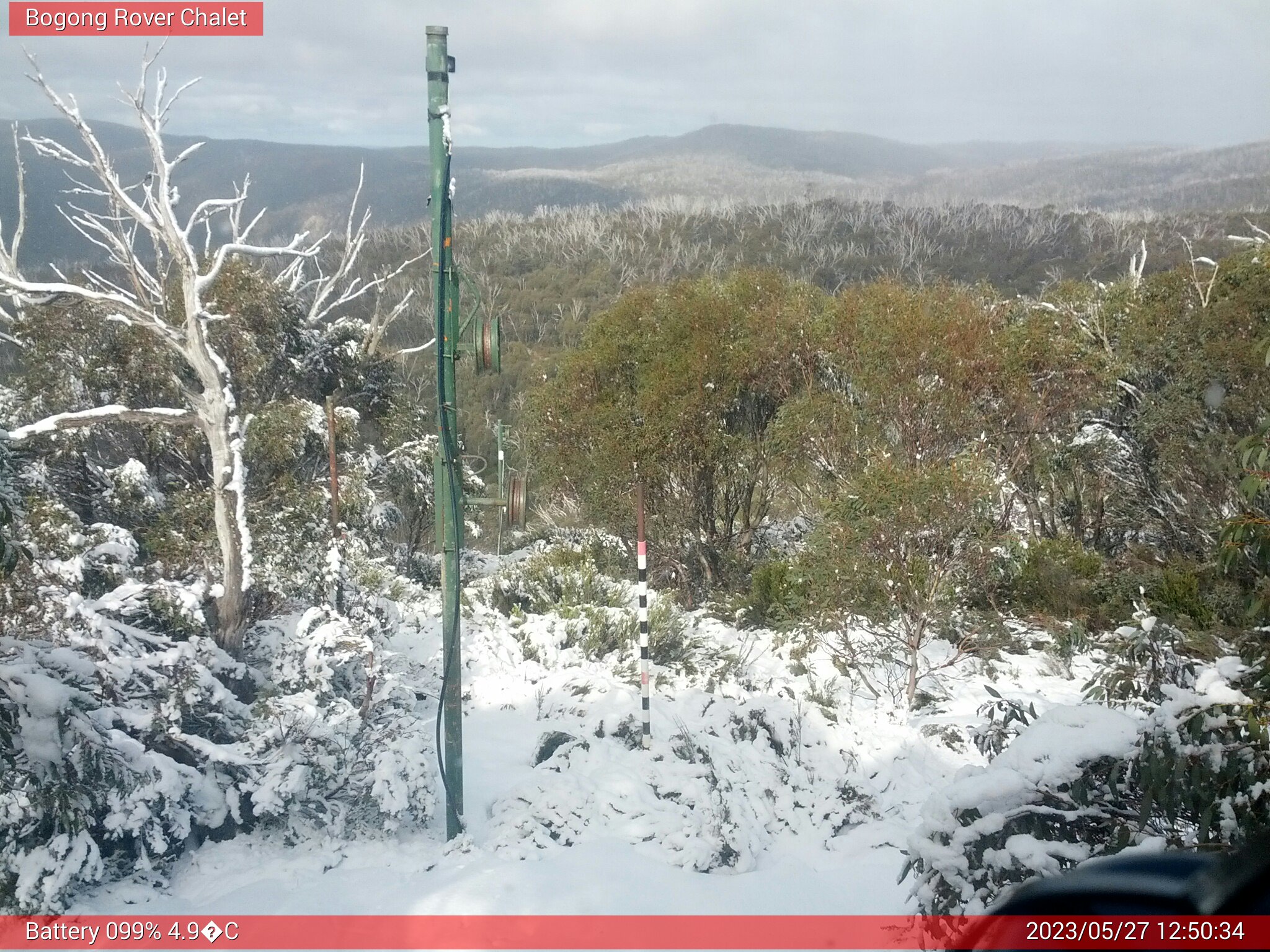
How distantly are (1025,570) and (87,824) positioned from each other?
8.08 m

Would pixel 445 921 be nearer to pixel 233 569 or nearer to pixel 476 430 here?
pixel 233 569

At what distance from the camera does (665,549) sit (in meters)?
12.1

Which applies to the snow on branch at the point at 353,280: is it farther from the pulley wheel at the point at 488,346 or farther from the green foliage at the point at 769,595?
the green foliage at the point at 769,595

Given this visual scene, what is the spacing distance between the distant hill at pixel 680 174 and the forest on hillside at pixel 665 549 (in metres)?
0.74

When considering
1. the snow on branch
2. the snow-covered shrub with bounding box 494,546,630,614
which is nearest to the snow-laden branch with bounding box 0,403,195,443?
the snow on branch

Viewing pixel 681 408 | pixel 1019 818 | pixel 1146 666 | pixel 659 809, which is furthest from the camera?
pixel 681 408

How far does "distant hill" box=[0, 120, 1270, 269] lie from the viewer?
8.17 metres

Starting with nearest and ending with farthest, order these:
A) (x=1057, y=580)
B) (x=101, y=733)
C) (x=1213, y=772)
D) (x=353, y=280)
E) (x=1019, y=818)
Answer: (x=1213, y=772)
(x=1019, y=818)
(x=101, y=733)
(x=1057, y=580)
(x=353, y=280)

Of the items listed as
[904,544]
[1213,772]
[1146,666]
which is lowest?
[904,544]

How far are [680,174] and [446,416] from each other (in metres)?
58.6

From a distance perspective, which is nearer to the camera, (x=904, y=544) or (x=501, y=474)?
(x=501, y=474)

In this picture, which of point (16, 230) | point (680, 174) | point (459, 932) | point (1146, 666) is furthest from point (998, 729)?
point (680, 174)

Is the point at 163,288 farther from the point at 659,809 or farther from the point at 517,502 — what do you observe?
the point at 659,809

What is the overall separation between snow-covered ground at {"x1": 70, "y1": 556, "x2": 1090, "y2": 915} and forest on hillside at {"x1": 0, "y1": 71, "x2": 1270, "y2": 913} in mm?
60
